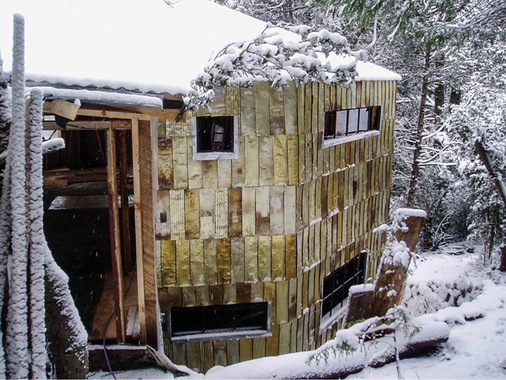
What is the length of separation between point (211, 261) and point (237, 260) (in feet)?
1.18

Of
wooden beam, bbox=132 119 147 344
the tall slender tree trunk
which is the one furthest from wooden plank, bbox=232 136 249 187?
the tall slender tree trunk

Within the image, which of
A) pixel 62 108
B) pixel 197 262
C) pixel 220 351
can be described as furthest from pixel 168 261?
pixel 62 108

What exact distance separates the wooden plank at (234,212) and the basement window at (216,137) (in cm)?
49

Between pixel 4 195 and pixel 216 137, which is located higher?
Answer: pixel 216 137

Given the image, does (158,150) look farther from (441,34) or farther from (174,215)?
(441,34)

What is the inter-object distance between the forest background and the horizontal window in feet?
4.52

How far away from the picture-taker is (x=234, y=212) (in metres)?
5.53

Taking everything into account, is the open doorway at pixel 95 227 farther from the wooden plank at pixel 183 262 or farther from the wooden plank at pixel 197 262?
the wooden plank at pixel 197 262

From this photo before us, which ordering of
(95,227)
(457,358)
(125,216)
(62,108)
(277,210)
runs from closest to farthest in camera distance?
(62,108)
(457,358)
(277,210)
(125,216)
(95,227)

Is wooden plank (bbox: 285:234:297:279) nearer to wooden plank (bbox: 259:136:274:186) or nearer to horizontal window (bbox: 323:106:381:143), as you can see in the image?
wooden plank (bbox: 259:136:274:186)

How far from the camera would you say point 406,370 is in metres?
3.36

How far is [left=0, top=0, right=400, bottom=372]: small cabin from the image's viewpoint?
14.7 ft

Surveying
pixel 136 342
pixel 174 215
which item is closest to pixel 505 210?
pixel 174 215

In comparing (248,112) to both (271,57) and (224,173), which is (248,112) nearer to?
(224,173)
